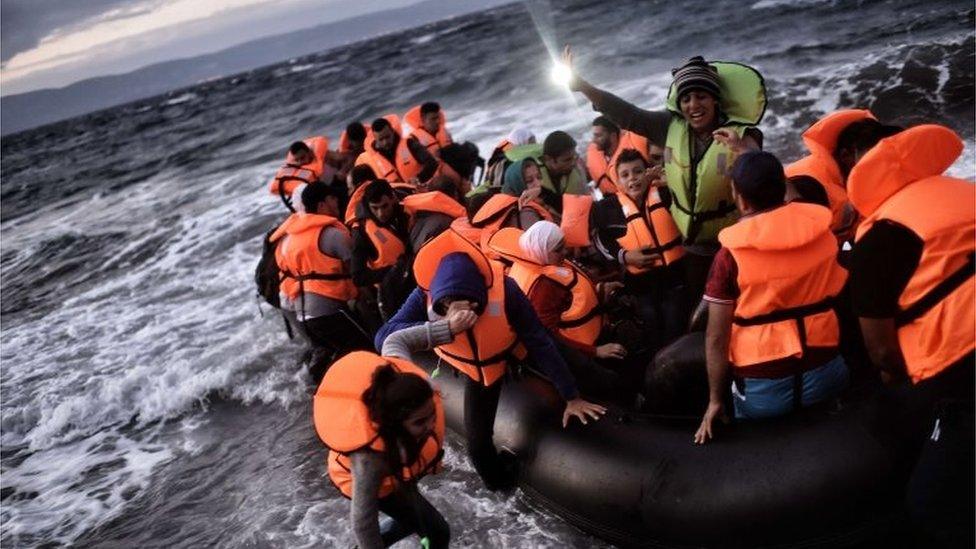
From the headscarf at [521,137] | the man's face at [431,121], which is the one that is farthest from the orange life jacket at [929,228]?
the man's face at [431,121]

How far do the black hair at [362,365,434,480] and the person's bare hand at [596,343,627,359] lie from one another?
1.35 meters

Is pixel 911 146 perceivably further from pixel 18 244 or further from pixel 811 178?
pixel 18 244

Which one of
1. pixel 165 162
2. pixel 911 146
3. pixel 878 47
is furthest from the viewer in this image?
pixel 165 162

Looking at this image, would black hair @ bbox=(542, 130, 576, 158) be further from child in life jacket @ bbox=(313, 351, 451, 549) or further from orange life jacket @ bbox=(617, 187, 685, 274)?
child in life jacket @ bbox=(313, 351, 451, 549)

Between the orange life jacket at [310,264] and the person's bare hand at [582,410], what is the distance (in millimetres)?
2277

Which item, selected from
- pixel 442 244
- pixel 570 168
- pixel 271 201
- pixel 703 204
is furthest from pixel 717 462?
pixel 271 201

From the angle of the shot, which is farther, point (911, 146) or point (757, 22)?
point (757, 22)

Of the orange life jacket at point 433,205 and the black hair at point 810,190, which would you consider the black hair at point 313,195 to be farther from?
the black hair at point 810,190

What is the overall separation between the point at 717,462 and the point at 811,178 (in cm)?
134

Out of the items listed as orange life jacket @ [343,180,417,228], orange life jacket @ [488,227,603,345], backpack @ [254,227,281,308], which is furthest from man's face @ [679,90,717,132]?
backpack @ [254,227,281,308]

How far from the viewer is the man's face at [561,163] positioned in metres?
4.81

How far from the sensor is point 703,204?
10.9ft

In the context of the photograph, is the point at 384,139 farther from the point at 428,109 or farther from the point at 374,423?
the point at 374,423

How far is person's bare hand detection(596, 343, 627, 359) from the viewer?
11.6ft
